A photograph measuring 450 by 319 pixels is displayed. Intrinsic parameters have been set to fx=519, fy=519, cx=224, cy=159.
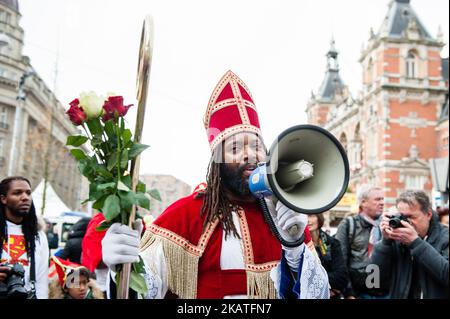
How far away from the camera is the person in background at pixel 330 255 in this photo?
3.47 metres

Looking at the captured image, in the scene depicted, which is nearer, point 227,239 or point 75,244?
point 227,239

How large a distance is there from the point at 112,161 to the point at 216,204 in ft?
2.20

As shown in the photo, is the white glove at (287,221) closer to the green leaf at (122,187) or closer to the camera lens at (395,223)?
the green leaf at (122,187)

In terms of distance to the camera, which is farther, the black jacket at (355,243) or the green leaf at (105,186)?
the black jacket at (355,243)

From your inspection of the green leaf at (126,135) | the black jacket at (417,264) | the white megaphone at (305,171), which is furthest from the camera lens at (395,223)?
the green leaf at (126,135)

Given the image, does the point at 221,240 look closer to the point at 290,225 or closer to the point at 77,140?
the point at 290,225

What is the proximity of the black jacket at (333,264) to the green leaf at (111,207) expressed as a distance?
2183 mm

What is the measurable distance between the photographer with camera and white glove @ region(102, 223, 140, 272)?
2.07m

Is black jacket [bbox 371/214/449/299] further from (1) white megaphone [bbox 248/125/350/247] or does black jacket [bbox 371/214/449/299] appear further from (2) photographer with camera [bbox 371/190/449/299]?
(1) white megaphone [bbox 248/125/350/247]

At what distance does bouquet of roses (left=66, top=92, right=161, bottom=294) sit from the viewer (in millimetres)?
1606

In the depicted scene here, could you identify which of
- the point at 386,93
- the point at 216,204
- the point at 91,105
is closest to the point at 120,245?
the point at 91,105

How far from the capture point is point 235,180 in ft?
6.86
